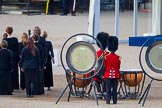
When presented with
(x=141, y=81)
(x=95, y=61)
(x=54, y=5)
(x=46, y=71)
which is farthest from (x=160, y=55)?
(x=54, y=5)

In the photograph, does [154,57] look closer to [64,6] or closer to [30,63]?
[30,63]

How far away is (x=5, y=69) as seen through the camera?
1902 cm

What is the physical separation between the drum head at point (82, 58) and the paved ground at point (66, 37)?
2.44 ft

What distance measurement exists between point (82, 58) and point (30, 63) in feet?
6.95

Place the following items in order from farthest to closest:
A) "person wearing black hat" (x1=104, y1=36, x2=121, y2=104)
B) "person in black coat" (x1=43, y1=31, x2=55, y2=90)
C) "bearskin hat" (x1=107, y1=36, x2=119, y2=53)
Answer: "person in black coat" (x1=43, y1=31, x2=55, y2=90)
"bearskin hat" (x1=107, y1=36, x2=119, y2=53)
"person wearing black hat" (x1=104, y1=36, x2=121, y2=104)

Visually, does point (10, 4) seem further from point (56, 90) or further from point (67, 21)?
point (56, 90)

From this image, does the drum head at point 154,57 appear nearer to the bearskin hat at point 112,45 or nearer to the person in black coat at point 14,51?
the bearskin hat at point 112,45

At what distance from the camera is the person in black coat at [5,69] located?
18875 mm

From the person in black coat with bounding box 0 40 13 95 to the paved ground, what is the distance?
0.26 metres

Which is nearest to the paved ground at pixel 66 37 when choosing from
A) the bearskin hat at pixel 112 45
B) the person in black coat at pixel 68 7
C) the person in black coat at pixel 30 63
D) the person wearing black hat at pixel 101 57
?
the person in black coat at pixel 30 63

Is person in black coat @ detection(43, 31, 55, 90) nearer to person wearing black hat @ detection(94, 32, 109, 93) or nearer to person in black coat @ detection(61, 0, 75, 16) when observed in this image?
person wearing black hat @ detection(94, 32, 109, 93)

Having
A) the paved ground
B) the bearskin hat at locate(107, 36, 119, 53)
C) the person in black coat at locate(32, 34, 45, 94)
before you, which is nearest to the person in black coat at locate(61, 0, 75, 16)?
the paved ground

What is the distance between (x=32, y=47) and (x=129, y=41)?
12.9m

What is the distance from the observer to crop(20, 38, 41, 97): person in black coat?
18.8 m
